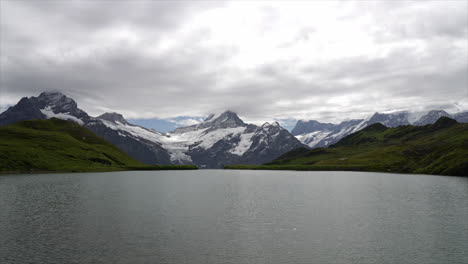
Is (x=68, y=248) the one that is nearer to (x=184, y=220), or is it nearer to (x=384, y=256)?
(x=184, y=220)

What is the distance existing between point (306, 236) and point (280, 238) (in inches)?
166

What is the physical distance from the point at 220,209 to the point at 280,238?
91.6ft

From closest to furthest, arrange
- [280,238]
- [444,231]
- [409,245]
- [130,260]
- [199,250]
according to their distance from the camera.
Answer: [130,260]
[199,250]
[409,245]
[280,238]
[444,231]

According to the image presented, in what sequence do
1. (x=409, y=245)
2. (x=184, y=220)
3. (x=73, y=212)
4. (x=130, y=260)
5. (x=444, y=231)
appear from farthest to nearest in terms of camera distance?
1. (x=73, y=212)
2. (x=184, y=220)
3. (x=444, y=231)
4. (x=409, y=245)
5. (x=130, y=260)

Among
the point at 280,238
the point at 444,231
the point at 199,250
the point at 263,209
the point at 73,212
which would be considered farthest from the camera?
the point at 263,209

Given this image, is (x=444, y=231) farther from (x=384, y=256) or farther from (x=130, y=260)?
(x=130, y=260)

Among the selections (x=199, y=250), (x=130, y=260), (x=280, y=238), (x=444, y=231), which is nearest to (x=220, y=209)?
(x=280, y=238)

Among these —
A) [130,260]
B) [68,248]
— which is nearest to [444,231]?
[130,260]

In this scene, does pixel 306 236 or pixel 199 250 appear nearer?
pixel 199 250

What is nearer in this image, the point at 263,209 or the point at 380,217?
the point at 380,217

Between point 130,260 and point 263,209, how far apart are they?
4024 centimetres

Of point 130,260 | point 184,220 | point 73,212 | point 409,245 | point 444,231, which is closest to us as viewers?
point 130,260

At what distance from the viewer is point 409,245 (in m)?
44.9

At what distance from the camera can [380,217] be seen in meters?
64.4
